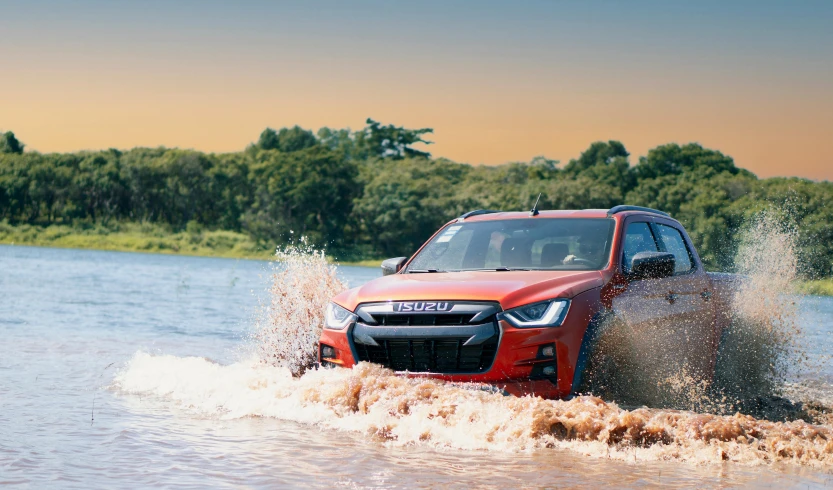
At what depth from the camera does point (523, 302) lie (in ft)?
23.4

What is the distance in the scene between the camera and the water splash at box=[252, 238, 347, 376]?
11.0 meters

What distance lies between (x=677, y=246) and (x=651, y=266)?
1.74m

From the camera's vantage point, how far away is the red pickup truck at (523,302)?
7.04 meters

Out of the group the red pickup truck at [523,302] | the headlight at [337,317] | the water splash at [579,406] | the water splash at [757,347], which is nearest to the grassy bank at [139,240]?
the water splash at [757,347]

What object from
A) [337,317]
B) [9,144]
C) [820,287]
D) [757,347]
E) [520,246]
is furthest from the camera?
[9,144]

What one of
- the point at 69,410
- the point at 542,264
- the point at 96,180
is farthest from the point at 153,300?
the point at 96,180

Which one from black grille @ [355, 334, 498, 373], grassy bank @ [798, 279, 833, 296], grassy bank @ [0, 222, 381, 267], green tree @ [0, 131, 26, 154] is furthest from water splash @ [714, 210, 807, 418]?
green tree @ [0, 131, 26, 154]

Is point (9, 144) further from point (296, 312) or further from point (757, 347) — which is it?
point (757, 347)

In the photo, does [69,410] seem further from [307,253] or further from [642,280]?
[642,280]

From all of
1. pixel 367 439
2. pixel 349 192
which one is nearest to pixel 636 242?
pixel 367 439

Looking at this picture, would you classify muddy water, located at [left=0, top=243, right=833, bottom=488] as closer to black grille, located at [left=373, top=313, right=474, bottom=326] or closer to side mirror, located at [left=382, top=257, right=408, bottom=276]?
black grille, located at [left=373, top=313, right=474, bottom=326]

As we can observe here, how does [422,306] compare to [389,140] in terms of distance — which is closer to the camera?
[422,306]

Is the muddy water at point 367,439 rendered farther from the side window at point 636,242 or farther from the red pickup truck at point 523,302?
the side window at point 636,242

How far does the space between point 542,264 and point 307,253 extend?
172 inches
